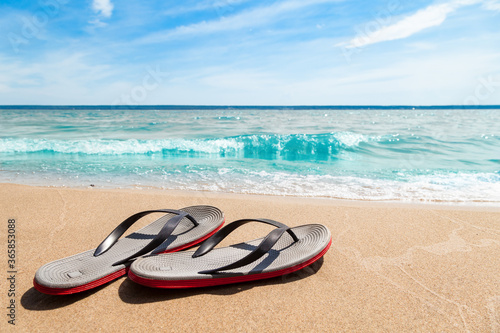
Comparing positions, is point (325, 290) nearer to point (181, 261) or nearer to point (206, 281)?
point (206, 281)

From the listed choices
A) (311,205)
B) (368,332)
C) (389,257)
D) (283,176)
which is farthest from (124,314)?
(283,176)

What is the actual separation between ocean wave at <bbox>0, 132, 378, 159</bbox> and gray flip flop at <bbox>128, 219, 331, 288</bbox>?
7.55 meters

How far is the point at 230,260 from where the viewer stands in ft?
7.52

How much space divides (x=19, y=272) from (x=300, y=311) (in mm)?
2146

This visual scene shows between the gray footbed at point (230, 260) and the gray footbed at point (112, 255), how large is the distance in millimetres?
228

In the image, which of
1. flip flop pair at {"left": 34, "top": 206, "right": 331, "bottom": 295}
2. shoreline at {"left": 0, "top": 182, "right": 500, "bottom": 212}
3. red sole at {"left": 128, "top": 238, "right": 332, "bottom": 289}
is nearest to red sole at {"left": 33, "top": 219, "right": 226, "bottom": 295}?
flip flop pair at {"left": 34, "top": 206, "right": 331, "bottom": 295}

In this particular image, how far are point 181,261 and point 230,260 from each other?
38cm

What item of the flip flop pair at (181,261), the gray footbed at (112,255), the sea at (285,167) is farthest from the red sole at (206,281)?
the sea at (285,167)

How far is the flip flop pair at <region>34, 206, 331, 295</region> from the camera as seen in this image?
1.91m

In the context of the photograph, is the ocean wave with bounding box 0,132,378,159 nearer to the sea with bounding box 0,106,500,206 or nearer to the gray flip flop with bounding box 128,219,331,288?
the sea with bounding box 0,106,500,206

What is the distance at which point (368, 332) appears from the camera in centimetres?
170

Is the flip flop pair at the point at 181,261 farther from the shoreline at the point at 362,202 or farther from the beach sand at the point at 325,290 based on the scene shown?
the shoreline at the point at 362,202

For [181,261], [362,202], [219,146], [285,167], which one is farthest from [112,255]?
[219,146]

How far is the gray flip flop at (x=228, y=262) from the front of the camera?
1.96 metres
